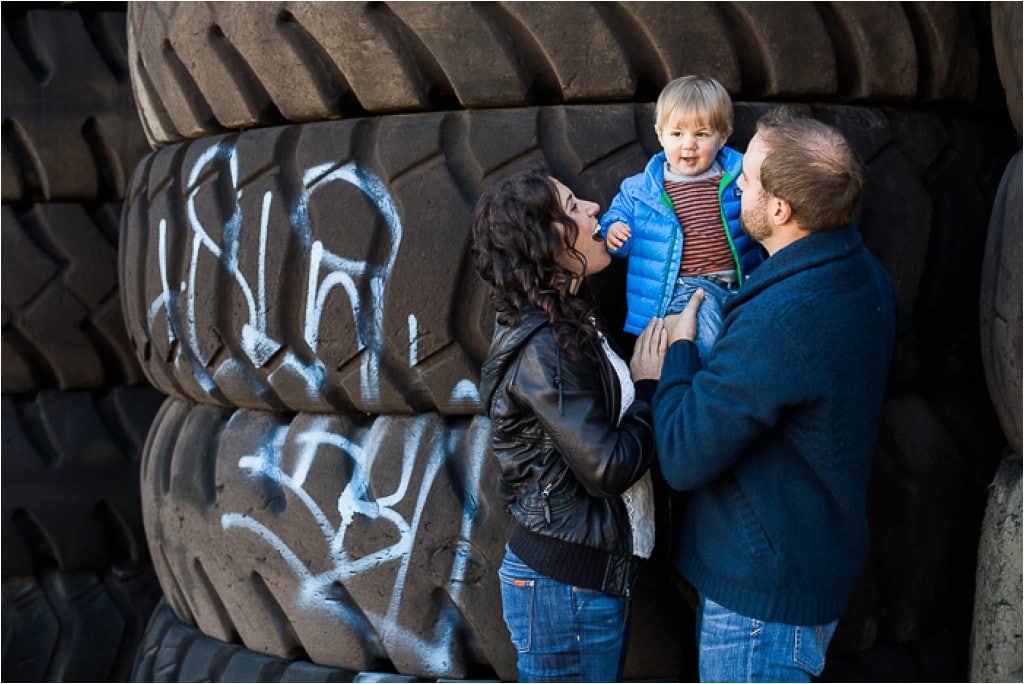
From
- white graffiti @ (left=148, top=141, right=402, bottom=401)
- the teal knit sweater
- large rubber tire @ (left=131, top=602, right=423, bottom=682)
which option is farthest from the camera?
large rubber tire @ (left=131, top=602, right=423, bottom=682)

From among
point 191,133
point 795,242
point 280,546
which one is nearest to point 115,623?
point 280,546

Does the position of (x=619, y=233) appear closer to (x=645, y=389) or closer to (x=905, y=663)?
(x=645, y=389)

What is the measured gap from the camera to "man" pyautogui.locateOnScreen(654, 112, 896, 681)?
6.56 feet

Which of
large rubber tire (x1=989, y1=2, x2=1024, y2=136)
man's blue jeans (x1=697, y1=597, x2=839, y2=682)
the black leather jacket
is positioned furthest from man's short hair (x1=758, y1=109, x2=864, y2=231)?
man's blue jeans (x1=697, y1=597, x2=839, y2=682)

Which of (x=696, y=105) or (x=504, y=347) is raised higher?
(x=696, y=105)

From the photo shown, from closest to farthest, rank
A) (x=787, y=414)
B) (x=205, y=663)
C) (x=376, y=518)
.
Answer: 1. (x=787, y=414)
2. (x=376, y=518)
3. (x=205, y=663)

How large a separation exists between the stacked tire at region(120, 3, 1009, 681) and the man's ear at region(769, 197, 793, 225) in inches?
13.9

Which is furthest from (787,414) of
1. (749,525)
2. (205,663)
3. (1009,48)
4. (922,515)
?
(205,663)

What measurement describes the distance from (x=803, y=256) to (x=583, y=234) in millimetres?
390

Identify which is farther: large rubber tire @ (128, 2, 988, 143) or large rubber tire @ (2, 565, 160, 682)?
large rubber tire @ (2, 565, 160, 682)

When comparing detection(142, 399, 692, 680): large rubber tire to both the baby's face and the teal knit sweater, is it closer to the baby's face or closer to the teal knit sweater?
the teal knit sweater

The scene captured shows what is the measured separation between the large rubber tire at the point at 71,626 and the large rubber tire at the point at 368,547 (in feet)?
3.19

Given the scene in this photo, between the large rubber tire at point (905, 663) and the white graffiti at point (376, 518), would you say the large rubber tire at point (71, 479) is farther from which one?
the large rubber tire at point (905, 663)

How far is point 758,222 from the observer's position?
2.10 m
